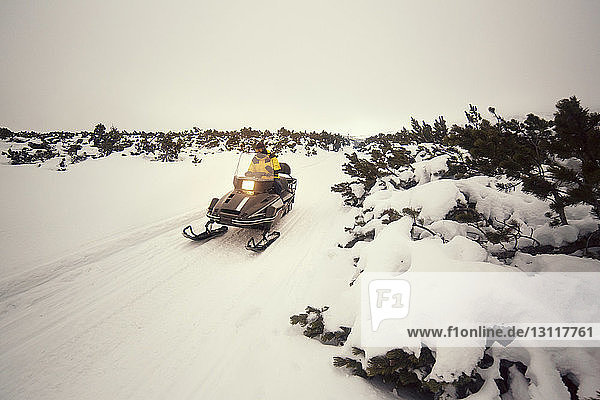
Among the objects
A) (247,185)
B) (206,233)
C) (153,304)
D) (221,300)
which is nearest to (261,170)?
(247,185)

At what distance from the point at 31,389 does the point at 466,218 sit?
495 cm

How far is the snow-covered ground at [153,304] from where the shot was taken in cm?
246

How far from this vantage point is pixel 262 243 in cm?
557

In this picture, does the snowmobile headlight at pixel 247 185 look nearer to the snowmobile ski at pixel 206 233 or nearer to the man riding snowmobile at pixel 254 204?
the man riding snowmobile at pixel 254 204

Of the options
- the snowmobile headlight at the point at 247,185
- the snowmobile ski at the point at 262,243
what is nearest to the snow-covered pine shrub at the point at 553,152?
the snowmobile ski at the point at 262,243

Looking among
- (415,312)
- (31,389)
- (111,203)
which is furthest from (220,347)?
(111,203)

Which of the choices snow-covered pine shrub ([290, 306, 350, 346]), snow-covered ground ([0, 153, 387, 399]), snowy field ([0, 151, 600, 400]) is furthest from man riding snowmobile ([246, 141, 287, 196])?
snow-covered pine shrub ([290, 306, 350, 346])

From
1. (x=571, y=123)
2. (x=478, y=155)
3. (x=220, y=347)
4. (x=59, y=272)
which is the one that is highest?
(x=571, y=123)

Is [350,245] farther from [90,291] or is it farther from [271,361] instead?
[90,291]

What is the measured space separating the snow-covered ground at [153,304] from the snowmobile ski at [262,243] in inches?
Result: 7.1

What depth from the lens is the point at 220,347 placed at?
2.92 metres

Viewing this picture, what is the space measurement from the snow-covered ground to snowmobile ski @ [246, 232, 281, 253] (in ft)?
0.59

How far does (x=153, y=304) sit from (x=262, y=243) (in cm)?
242

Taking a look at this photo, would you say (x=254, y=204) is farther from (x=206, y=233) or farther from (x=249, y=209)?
(x=206, y=233)
